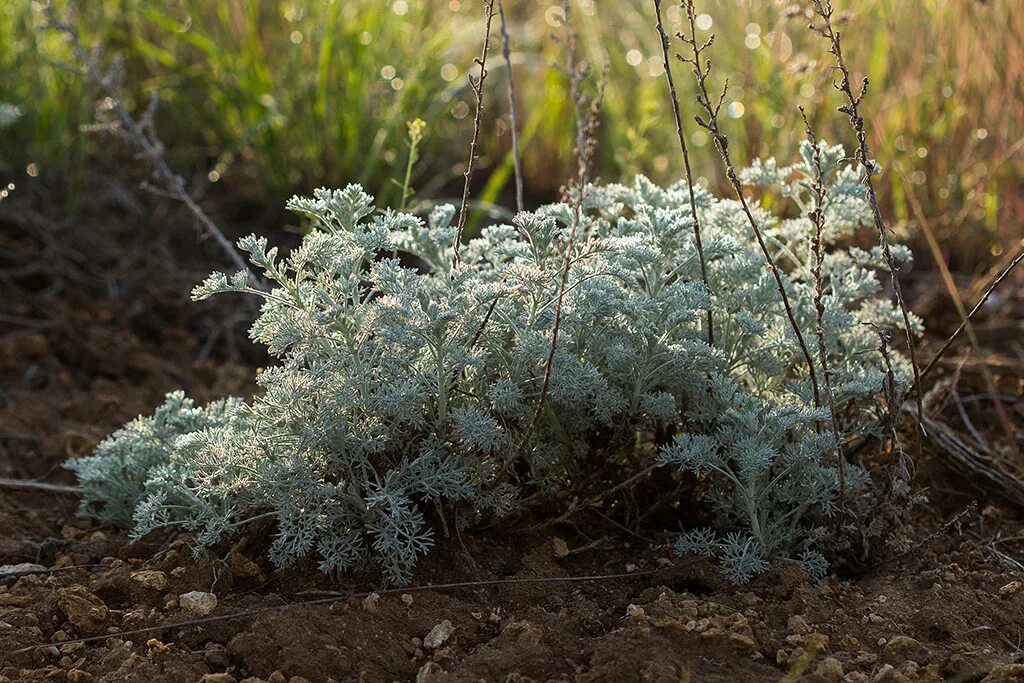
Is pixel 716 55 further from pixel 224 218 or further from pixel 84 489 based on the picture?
pixel 84 489

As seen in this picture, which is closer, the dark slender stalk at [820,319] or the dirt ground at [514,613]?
the dirt ground at [514,613]

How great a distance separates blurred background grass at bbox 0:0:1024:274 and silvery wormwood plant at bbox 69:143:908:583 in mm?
1520

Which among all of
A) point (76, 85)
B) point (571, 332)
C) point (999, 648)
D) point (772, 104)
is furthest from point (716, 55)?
point (999, 648)

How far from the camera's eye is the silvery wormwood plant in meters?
2.17

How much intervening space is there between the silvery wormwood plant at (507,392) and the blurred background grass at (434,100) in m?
1.52

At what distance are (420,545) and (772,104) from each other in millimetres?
3121

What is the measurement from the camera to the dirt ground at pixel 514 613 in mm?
1984

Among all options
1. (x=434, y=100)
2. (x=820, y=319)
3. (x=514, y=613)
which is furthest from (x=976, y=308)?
(x=434, y=100)

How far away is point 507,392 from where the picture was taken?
7.10ft

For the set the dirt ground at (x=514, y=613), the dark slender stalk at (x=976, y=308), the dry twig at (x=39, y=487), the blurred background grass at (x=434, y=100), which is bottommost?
the dirt ground at (x=514, y=613)

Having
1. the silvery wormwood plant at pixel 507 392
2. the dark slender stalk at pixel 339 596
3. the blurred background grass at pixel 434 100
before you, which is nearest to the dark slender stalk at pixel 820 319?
the silvery wormwood plant at pixel 507 392

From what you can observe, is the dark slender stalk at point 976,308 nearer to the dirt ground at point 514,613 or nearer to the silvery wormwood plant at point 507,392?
the silvery wormwood plant at point 507,392

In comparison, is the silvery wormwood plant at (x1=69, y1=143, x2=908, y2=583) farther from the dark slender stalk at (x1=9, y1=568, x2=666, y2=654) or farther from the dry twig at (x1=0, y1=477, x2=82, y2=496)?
the dry twig at (x1=0, y1=477, x2=82, y2=496)

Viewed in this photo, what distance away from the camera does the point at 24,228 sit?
4352 mm
